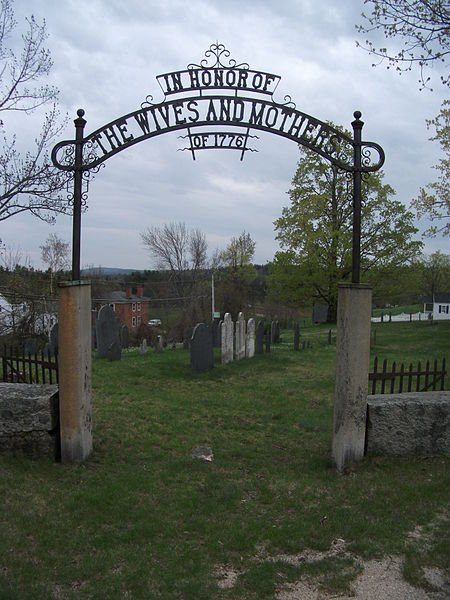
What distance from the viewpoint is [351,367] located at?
5301 mm

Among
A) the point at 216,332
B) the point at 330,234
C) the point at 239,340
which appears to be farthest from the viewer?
the point at 330,234

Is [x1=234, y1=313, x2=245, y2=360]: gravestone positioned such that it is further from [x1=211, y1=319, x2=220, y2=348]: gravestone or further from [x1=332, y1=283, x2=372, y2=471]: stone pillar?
[x1=332, y1=283, x2=372, y2=471]: stone pillar

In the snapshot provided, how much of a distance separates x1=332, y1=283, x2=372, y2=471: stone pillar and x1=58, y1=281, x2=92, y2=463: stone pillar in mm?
2864

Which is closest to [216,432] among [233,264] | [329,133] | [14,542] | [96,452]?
[96,452]

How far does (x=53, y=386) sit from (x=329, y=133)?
4344mm

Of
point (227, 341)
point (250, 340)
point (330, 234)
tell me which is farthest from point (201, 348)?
point (330, 234)

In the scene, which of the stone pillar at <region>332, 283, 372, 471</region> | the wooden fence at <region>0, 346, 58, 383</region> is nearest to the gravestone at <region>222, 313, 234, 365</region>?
the wooden fence at <region>0, 346, 58, 383</region>

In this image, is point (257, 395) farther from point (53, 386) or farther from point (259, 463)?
point (53, 386)

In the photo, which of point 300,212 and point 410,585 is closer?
point 410,585

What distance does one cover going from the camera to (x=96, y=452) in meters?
5.80

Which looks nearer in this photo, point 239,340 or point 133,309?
point 239,340

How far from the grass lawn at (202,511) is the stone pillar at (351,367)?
1.10 feet

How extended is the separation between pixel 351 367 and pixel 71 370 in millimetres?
3084

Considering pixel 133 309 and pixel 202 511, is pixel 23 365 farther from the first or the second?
pixel 133 309
